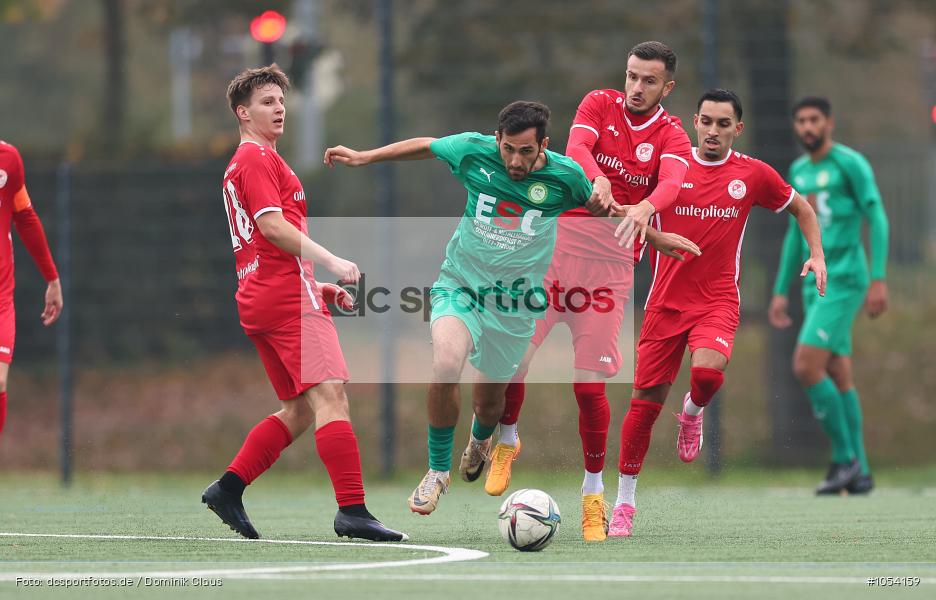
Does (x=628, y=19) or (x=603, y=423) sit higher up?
(x=628, y=19)

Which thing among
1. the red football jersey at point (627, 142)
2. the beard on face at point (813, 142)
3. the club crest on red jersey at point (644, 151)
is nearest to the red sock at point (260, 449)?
the red football jersey at point (627, 142)

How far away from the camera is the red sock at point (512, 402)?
28.7 feet

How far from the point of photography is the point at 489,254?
7.87 meters

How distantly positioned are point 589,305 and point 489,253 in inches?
28.5

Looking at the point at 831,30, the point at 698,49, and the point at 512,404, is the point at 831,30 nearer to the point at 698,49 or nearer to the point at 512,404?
the point at 698,49

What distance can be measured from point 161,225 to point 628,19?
5.10 m

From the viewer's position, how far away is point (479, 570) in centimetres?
609

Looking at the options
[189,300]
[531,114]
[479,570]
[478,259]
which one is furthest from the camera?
[189,300]

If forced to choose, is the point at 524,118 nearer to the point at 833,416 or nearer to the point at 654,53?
the point at 654,53

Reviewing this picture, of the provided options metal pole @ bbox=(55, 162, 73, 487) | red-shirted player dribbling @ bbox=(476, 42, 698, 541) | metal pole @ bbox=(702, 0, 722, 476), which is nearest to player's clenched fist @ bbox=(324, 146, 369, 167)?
red-shirted player dribbling @ bbox=(476, 42, 698, 541)

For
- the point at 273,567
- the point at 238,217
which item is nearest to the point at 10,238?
the point at 238,217

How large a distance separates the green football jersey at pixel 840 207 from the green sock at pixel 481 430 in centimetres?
410

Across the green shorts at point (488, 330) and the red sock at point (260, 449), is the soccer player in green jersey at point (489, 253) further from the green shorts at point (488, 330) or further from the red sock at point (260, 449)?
the red sock at point (260, 449)

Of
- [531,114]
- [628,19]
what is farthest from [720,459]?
[531,114]
